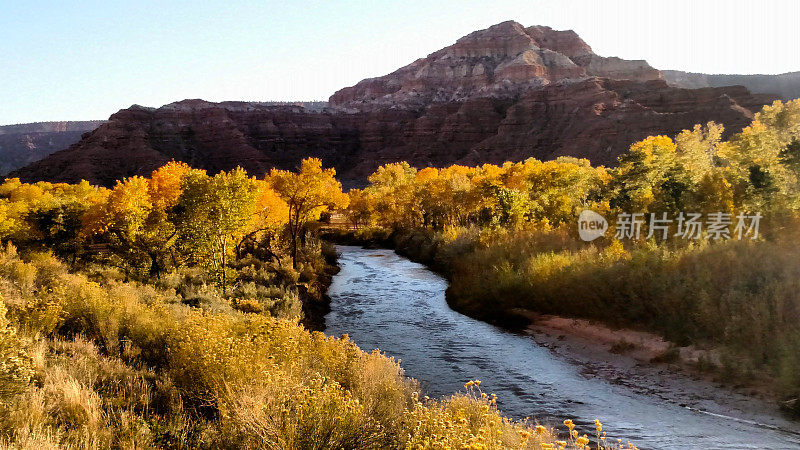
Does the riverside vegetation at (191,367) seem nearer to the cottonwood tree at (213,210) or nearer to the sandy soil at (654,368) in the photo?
the cottonwood tree at (213,210)

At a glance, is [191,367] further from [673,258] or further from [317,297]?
[317,297]

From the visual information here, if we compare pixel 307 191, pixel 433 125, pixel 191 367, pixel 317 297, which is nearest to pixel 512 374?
pixel 191 367

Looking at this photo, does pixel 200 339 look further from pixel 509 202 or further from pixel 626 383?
pixel 509 202

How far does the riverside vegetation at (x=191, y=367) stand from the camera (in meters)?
5.37

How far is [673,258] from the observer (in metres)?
16.2

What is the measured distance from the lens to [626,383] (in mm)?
12609

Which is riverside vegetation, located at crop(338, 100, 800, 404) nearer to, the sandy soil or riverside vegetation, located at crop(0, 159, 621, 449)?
the sandy soil

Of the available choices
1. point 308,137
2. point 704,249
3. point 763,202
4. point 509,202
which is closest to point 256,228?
point 509,202

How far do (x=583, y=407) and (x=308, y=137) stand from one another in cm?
16110

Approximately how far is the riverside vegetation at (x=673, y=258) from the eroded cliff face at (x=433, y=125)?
81.5m

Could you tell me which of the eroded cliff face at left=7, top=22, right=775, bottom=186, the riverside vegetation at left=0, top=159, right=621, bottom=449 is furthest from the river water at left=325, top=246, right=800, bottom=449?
the eroded cliff face at left=7, top=22, right=775, bottom=186

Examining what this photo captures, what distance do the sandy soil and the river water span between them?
1.36ft

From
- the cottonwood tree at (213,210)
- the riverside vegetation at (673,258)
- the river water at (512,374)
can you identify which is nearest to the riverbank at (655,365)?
the riverside vegetation at (673,258)

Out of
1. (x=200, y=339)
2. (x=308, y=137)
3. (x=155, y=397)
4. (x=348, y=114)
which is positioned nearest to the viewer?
(x=155, y=397)
